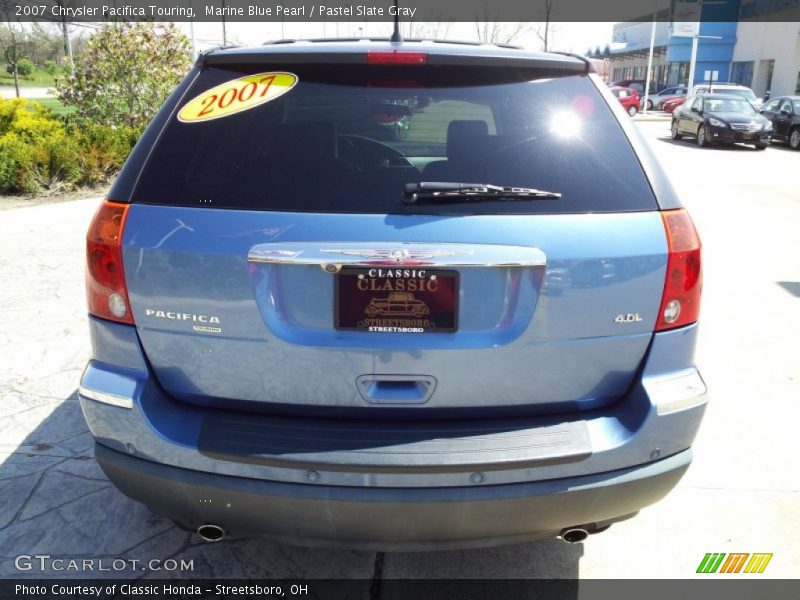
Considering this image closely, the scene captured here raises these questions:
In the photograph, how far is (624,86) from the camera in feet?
150

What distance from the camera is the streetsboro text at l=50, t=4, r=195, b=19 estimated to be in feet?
52.2

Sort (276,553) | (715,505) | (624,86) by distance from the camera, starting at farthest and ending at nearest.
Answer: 1. (624,86)
2. (715,505)
3. (276,553)

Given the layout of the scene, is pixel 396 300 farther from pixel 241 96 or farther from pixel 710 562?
pixel 710 562

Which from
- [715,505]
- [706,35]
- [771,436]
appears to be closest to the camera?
[715,505]

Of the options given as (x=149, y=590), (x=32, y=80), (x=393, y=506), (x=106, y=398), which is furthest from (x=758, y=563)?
(x=32, y=80)

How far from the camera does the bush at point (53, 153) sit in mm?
10047

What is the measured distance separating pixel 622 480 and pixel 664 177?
999 mm

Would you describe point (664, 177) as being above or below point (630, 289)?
above

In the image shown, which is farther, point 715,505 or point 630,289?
point 715,505

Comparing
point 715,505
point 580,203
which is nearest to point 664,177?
point 580,203

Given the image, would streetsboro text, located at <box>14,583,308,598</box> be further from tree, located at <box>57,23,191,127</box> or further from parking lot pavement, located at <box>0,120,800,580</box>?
tree, located at <box>57,23,191,127</box>

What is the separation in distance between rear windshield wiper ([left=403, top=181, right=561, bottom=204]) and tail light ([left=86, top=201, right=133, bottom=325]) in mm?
916

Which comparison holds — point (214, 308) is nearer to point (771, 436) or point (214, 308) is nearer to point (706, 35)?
point (771, 436)

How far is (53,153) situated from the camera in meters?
10.4
